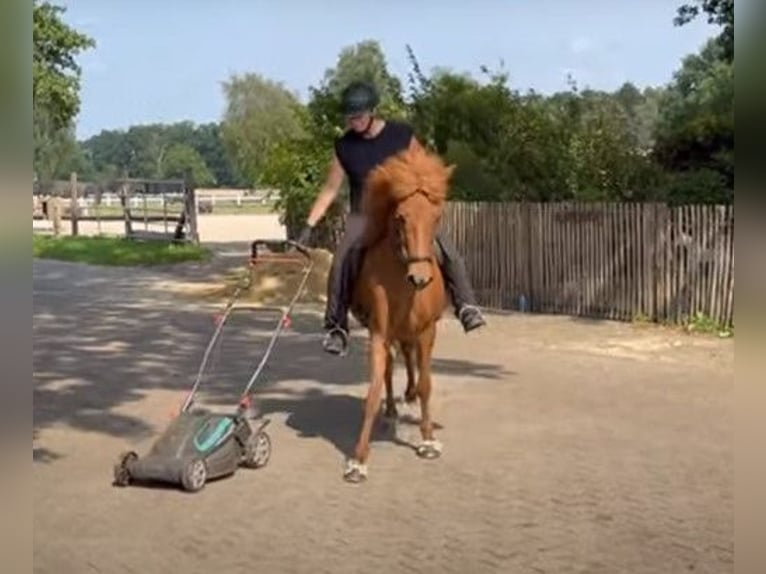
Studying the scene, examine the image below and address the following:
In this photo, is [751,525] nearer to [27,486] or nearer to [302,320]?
[27,486]

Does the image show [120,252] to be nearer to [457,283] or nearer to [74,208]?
[74,208]

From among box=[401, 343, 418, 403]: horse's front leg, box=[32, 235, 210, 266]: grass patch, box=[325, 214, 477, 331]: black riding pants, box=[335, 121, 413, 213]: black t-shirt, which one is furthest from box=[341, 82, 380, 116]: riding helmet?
box=[32, 235, 210, 266]: grass patch

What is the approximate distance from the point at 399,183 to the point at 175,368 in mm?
5224

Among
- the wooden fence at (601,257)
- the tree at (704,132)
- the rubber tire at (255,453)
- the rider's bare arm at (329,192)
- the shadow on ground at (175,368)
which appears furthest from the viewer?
the tree at (704,132)

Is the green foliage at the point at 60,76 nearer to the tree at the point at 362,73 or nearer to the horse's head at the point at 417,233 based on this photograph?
the tree at the point at 362,73

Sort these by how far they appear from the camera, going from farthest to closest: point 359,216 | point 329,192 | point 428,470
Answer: point 329,192, point 359,216, point 428,470

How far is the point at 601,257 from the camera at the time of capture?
51.1 feet

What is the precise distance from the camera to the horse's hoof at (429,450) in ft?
24.2

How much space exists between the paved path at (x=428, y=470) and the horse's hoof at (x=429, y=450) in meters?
0.08

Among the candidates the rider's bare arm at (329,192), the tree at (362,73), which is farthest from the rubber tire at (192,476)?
the tree at (362,73)

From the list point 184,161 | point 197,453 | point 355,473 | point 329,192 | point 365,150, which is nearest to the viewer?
point 197,453

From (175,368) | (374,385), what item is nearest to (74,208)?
(175,368)

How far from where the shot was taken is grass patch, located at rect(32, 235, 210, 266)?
27.5 m

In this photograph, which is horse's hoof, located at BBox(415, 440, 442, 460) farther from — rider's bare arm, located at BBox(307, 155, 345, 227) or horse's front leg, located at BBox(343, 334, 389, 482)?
rider's bare arm, located at BBox(307, 155, 345, 227)
